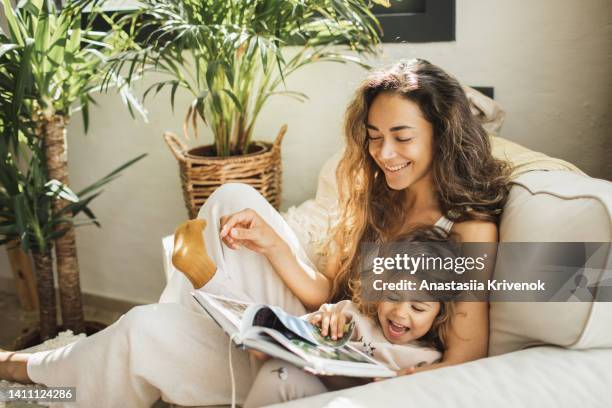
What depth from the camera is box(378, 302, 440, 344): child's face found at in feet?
3.87

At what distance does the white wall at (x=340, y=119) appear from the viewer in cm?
176

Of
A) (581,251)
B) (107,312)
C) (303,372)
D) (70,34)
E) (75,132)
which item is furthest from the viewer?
(107,312)

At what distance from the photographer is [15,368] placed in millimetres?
1333

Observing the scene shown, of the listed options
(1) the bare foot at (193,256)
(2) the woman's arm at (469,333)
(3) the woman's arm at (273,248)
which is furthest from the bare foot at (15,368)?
(2) the woman's arm at (469,333)

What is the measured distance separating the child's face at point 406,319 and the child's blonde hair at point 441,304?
14mm

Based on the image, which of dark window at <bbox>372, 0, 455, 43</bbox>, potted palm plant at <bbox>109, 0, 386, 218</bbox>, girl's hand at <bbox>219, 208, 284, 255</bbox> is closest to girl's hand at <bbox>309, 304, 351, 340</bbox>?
girl's hand at <bbox>219, 208, 284, 255</bbox>

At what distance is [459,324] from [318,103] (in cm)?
118

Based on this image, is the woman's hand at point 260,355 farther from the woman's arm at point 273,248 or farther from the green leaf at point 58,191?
the green leaf at point 58,191

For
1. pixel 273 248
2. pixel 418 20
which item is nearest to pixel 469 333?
pixel 273 248

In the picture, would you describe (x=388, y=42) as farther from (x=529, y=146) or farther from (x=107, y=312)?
(x=107, y=312)

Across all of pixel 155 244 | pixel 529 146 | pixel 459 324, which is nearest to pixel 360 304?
pixel 459 324

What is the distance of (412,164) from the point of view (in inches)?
50.3

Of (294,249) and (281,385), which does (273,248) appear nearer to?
(294,249)

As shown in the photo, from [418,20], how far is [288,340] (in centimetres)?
129
